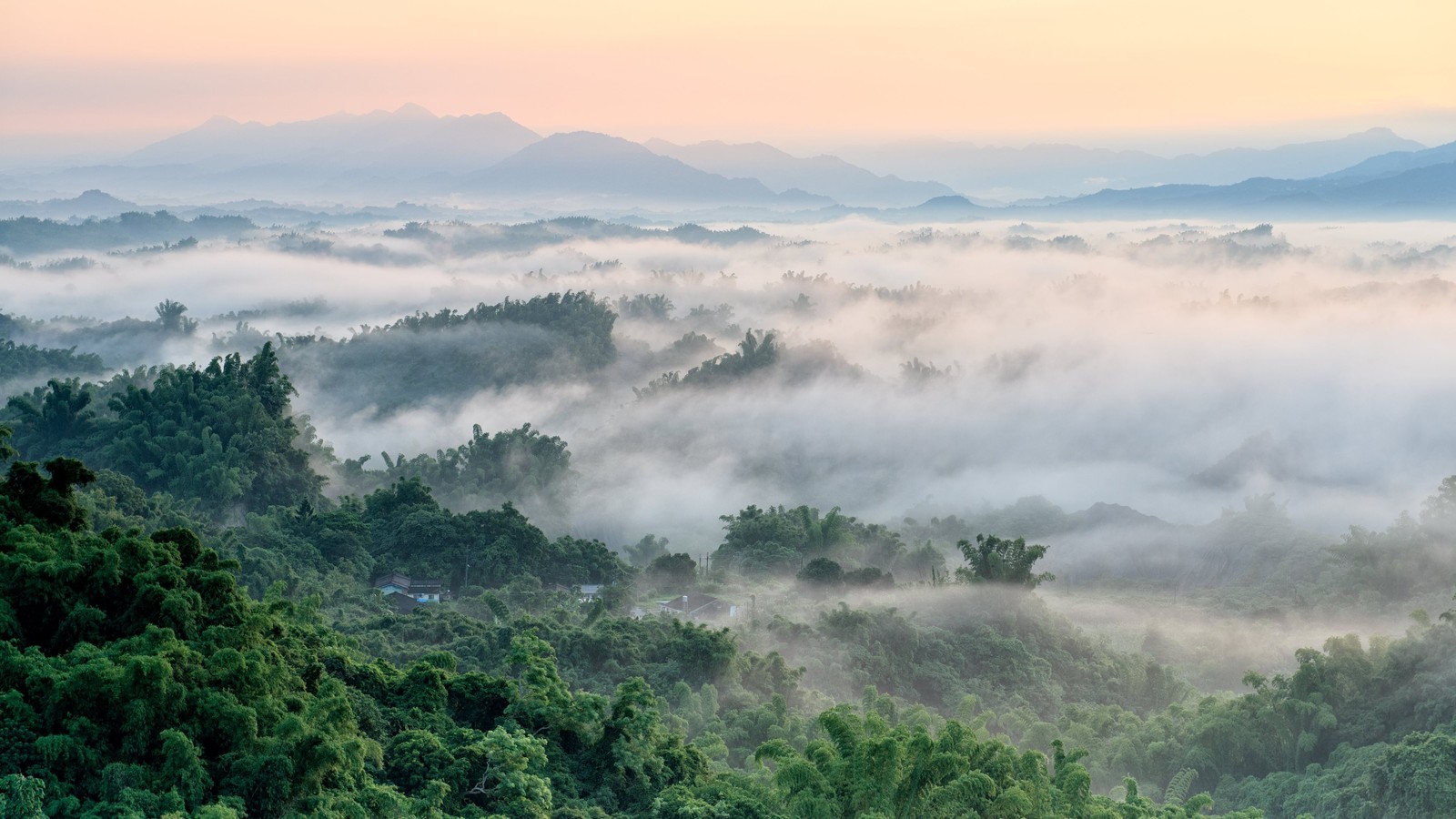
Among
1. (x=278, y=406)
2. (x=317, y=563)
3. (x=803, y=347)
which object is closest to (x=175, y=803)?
(x=317, y=563)

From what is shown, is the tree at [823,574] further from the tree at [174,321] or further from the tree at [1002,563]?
the tree at [174,321]

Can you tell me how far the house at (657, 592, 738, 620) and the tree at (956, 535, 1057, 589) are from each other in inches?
227

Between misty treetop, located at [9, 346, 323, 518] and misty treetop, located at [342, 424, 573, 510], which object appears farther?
misty treetop, located at [342, 424, 573, 510]

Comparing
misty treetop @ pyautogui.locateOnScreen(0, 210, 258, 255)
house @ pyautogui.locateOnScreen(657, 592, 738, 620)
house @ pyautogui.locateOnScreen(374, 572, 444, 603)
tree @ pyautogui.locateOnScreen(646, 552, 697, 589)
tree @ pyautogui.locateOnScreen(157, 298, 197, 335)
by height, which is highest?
misty treetop @ pyautogui.locateOnScreen(0, 210, 258, 255)

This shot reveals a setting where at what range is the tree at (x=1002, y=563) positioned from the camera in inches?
1374

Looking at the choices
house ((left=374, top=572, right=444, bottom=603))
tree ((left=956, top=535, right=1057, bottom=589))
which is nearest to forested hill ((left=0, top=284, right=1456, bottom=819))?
tree ((left=956, top=535, right=1057, bottom=589))

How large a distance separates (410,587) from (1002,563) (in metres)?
13.9

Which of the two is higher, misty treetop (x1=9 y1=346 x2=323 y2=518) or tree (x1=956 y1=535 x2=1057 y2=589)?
misty treetop (x1=9 y1=346 x2=323 y2=518)

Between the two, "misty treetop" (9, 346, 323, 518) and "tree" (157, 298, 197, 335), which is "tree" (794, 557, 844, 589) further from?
"tree" (157, 298, 197, 335)

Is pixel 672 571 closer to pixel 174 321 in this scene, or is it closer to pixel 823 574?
pixel 823 574

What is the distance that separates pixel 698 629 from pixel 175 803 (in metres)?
15.7

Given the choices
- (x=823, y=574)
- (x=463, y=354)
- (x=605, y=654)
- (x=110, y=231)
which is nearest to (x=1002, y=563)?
(x=823, y=574)

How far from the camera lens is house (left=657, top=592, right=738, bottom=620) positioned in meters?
33.8

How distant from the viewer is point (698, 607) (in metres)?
34.5
